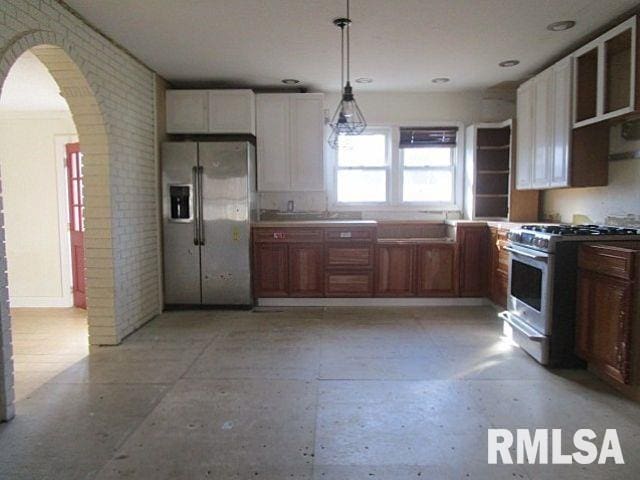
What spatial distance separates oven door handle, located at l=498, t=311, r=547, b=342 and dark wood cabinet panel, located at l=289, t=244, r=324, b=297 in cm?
194

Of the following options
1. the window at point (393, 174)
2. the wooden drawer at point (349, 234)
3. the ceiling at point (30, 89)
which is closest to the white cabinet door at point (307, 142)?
the window at point (393, 174)

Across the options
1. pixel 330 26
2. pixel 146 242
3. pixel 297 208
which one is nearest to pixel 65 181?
pixel 146 242

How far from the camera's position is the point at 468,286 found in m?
4.82

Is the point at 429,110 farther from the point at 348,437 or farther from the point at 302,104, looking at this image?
the point at 348,437

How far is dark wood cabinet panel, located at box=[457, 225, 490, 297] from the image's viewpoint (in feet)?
15.7

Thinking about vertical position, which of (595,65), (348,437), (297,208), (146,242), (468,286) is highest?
(595,65)

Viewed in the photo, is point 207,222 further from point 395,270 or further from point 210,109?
point 395,270

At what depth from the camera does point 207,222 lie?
468cm

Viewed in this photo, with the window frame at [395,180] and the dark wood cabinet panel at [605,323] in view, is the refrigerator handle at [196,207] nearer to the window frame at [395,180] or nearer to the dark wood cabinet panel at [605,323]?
Result: the window frame at [395,180]

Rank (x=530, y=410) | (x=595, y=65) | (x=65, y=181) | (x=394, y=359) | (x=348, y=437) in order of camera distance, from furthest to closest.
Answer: (x=65, y=181), (x=595, y=65), (x=394, y=359), (x=530, y=410), (x=348, y=437)

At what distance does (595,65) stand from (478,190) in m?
1.87

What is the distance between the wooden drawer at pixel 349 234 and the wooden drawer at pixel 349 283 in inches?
14.7

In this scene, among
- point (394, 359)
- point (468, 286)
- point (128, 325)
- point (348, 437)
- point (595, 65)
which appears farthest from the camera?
point (468, 286)

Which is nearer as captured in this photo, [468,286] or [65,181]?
[468,286]
